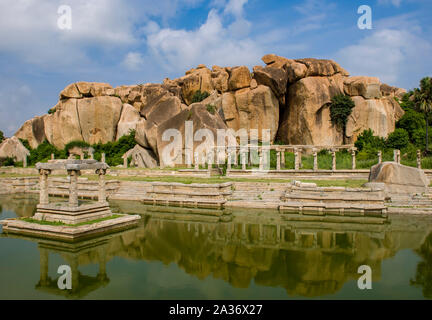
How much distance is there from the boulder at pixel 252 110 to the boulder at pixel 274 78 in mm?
501

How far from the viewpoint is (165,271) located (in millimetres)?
7883

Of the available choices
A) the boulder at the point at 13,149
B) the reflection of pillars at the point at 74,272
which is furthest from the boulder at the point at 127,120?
the reflection of pillars at the point at 74,272

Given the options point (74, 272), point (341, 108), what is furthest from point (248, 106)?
point (74, 272)

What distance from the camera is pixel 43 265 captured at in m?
8.42

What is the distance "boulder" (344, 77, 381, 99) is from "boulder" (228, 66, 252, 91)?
10.2m

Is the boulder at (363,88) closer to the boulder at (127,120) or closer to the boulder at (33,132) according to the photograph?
the boulder at (127,120)

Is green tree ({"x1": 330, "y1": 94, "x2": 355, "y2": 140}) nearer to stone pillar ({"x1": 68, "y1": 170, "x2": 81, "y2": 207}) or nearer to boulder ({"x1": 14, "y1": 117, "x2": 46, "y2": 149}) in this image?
stone pillar ({"x1": 68, "y1": 170, "x2": 81, "y2": 207})

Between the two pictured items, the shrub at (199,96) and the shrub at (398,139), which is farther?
the shrub at (199,96)

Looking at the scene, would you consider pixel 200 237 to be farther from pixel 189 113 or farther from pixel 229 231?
pixel 189 113

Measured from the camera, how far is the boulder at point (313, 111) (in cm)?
3141

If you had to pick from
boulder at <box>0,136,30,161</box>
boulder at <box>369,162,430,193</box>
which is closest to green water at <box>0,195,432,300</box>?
boulder at <box>369,162,430,193</box>
